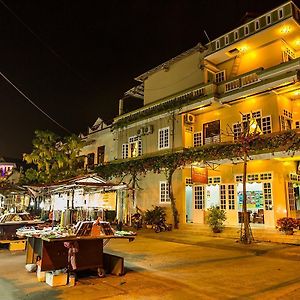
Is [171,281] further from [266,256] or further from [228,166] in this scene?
[228,166]

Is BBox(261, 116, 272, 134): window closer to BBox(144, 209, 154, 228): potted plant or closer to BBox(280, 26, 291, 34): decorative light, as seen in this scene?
BBox(280, 26, 291, 34): decorative light

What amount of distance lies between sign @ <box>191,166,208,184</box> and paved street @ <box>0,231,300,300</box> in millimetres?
4545

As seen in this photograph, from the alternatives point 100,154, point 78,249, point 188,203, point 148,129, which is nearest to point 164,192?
point 188,203

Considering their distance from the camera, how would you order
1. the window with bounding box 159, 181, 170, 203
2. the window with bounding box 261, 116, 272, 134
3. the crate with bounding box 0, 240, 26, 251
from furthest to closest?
the window with bounding box 159, 181, 170, 203 → the window with bounding box 261, 116, 272, 134 → the crate with bounding box 0, 240, 26, 251

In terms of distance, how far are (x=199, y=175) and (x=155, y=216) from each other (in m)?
3.68

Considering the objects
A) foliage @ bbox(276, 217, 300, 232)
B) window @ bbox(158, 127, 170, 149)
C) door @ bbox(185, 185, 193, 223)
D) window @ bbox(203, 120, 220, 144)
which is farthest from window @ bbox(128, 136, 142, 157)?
foliage @ bbox(276, 217, 300, 232)

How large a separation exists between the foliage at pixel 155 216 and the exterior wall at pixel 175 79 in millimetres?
8012

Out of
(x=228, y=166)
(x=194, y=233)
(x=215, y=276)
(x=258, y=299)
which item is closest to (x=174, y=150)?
(x=228, y=166)

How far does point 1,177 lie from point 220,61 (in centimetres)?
2943

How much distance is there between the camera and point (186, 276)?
305 inches

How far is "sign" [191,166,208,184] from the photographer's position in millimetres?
16281

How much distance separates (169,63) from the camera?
70.0 ft

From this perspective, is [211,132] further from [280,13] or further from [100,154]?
[100,154]

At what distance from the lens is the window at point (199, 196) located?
18.5 meters
